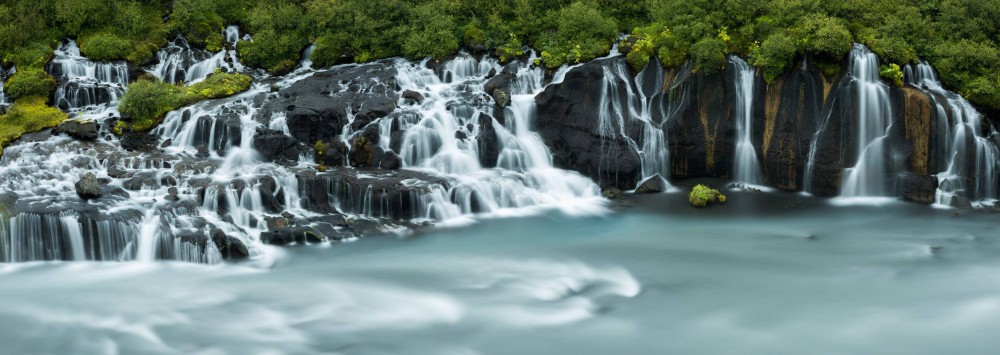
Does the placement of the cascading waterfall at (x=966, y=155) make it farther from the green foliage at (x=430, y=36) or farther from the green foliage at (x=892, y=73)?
the green foliage at (x=430, y=36)

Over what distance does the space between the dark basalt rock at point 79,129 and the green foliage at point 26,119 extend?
26.9 inches

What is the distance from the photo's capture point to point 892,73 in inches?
782

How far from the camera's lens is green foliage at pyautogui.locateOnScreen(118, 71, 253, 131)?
21.8 metres

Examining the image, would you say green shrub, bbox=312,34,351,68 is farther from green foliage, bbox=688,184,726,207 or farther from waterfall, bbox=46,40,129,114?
green foliage, bbox=688,184,726,207

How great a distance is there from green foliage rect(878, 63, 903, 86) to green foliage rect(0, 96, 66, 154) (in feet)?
73.4

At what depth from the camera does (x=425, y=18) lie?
26.1m

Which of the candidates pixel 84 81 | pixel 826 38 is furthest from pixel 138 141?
pixel 826 38

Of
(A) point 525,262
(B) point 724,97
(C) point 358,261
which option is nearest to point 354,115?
(C) point 358,261

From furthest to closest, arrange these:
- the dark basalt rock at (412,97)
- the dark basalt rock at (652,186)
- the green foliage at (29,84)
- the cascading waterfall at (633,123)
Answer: the green foliage at (29,84)
the dark basalt rock at (412,97)
the cascading waterfall at (633,123)
the dark basalt rock at (652,186)

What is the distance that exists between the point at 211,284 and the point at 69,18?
16.5 meters

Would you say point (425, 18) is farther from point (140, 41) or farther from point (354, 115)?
point (140, 41)

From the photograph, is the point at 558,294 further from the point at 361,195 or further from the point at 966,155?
the point at 966,155

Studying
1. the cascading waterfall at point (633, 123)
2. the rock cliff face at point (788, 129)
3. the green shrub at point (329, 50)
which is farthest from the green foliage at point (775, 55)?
the green shrub at point (329, 50)

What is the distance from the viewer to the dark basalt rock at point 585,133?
70.7 ft
